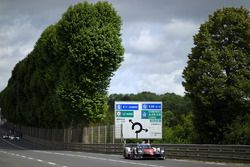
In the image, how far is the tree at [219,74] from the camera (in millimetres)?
46688

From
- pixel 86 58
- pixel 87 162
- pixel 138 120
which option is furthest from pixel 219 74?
pixel 87 162

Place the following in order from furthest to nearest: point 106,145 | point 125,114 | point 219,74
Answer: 1. point 106,145
2. point 125,114
3. point 219,74

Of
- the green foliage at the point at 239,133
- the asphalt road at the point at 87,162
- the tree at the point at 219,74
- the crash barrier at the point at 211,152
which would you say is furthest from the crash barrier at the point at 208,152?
the tree at the point at 219,74

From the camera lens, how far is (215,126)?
47.6 meters

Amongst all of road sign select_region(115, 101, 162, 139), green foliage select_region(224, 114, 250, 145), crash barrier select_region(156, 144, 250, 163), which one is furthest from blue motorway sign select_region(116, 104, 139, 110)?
crash barrier select_region(156, 144, 250, 163)

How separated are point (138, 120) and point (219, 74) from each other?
8.53 metres

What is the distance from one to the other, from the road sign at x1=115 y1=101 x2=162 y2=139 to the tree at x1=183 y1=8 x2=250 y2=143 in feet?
11.8

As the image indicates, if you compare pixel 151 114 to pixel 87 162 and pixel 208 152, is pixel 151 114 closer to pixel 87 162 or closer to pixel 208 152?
pixel 208 152

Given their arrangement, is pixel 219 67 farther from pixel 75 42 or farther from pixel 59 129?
pixel 59 129

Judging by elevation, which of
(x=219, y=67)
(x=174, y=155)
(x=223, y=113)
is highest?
(x=219, y=67)

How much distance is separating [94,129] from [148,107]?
11.1 metres

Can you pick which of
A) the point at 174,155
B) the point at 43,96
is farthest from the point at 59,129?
the point at 174,155

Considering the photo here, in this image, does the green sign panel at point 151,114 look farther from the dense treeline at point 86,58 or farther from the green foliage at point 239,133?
the dense treeline at point 86,58

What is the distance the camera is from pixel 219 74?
47.4 metres
